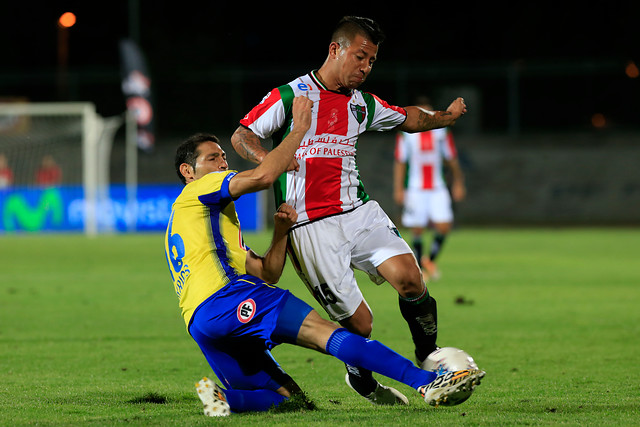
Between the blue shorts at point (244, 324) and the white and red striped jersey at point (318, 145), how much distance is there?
77cm

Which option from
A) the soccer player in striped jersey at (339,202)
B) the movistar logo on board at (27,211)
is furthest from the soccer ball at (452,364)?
the movistar logo on board at (27,211)

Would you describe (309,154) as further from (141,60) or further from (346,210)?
(141,60)

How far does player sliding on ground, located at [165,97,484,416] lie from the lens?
444 centimetres

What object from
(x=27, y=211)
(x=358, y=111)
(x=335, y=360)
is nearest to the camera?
(x=358, y=111)

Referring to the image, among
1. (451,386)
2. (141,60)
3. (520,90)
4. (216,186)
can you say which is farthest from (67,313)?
(520,90)

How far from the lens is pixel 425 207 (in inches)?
506

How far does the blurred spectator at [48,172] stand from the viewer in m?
23.1

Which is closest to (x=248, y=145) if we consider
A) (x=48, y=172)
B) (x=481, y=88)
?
(x=48, y=172)

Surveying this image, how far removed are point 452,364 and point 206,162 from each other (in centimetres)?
158

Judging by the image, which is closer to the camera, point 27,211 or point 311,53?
point 27,211

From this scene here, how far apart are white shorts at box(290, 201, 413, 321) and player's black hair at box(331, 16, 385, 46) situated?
0.96m

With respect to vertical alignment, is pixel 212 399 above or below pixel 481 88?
below

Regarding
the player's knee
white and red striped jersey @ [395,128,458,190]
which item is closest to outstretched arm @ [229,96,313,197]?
the player's knee

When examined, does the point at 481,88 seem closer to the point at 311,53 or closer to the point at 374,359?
the point at 311,53
